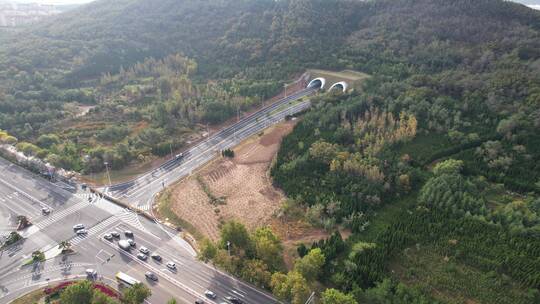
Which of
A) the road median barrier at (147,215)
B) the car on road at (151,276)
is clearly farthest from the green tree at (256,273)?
the car on road at (151,276)

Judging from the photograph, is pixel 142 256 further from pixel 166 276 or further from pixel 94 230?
pixel 94 230

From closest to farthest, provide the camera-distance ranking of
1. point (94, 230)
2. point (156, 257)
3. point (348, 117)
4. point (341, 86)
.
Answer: point (156, 257) → point (94, 230) → point (348, 117) → point (341, 86)

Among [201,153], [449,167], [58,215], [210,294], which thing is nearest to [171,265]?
[210,294]

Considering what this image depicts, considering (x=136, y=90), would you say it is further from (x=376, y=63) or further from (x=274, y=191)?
(x=376, y=63)

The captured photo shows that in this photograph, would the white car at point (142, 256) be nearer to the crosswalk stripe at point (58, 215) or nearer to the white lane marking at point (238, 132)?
the white lane marking at point (238, 132)

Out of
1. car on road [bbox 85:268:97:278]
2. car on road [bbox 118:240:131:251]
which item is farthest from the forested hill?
car on road [bbox 85:268:97:278]

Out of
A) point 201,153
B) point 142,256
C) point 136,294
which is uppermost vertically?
point 136,294

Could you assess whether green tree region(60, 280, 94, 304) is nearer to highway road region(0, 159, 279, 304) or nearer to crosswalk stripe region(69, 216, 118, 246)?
highway road region(0, 159, 279, 304)
